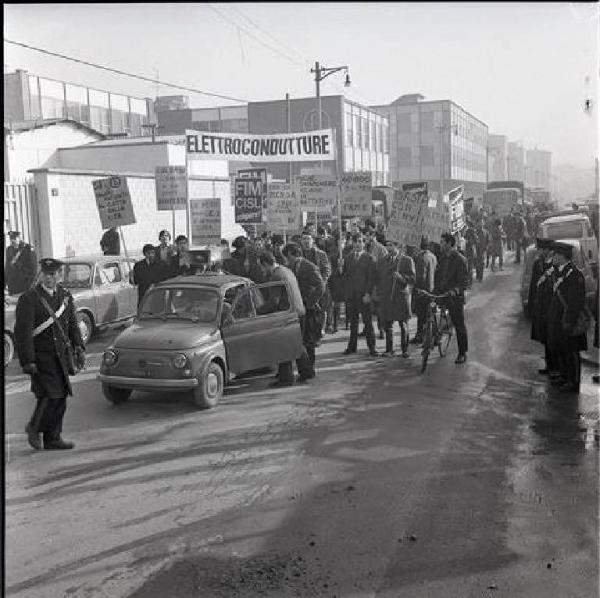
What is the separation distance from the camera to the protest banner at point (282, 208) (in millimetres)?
16688

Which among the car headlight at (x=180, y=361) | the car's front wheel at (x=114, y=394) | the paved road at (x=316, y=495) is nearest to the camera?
the paved road at (x=316, y=495)

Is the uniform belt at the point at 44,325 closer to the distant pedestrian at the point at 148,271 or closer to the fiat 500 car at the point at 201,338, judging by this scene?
the fiat 500 car at the point at 201,338

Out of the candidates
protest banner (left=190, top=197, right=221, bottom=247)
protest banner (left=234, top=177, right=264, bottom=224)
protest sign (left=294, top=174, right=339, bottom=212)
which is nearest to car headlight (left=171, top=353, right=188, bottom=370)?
protest banner (left=190, top=197, right=221, bottom=247)

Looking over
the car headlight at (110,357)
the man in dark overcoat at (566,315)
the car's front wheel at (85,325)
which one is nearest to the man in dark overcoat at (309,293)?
the car headlight at (110,357)

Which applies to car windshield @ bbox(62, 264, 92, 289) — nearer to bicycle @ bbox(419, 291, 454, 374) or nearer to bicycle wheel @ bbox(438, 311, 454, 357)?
bicycle @ bbox(419, 291, 454, 374)

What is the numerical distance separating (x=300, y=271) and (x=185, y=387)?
10.1 feet

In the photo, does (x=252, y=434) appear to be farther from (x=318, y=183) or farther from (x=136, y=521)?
(x=318, y=183)

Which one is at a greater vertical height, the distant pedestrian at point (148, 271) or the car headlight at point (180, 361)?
the distant pedestrian at point (148, 271)

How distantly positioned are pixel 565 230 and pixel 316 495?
13.7 metres

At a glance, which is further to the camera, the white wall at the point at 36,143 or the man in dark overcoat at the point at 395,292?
the white wall at the point at 36,143

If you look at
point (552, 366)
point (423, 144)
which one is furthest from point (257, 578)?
point (423, 144)

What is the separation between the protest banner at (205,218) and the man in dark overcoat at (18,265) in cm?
343

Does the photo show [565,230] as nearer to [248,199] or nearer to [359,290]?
[248,199]

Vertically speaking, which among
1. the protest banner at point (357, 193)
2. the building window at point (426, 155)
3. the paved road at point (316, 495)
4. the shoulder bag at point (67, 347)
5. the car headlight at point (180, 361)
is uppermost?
the building window at point (426, 155)
